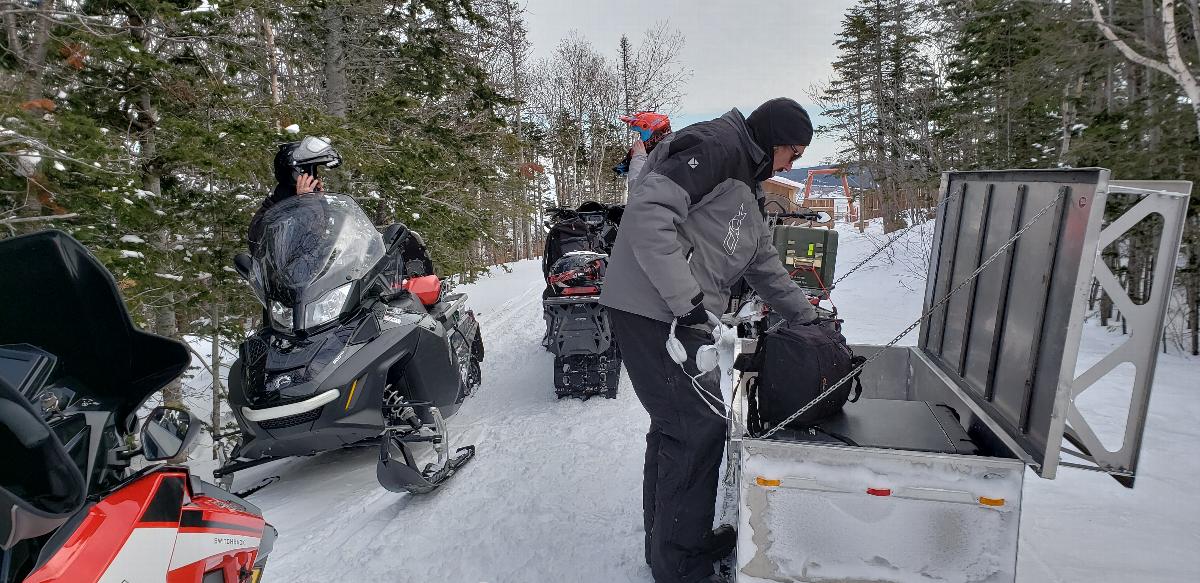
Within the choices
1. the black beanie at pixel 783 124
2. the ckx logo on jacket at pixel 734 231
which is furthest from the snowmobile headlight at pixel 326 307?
the black beanie at pixel 783 124

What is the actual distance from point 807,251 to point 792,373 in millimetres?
5110

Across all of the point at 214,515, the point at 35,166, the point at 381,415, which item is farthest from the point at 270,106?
the point at 214,515

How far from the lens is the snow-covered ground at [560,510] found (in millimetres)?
2746

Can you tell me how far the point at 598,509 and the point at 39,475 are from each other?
2427 mm

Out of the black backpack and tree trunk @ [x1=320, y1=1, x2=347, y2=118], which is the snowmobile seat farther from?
tree trunk @ [x1=320, y1=1, x2=347, y2=118]

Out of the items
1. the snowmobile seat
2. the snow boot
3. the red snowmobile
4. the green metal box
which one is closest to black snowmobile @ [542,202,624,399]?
the snowmobile seat

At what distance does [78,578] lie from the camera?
1.30 m

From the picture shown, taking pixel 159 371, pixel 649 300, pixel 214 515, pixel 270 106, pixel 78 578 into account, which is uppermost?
pixel 270 106

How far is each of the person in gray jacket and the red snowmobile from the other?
1.49 meters

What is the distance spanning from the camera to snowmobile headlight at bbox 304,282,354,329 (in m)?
3.36

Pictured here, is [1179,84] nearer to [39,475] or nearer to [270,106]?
[39,475]

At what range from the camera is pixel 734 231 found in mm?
2525

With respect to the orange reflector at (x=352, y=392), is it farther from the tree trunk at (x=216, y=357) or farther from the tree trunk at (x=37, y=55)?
the tree trunk at (x=216, y=357)

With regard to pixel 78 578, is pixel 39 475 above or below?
above
